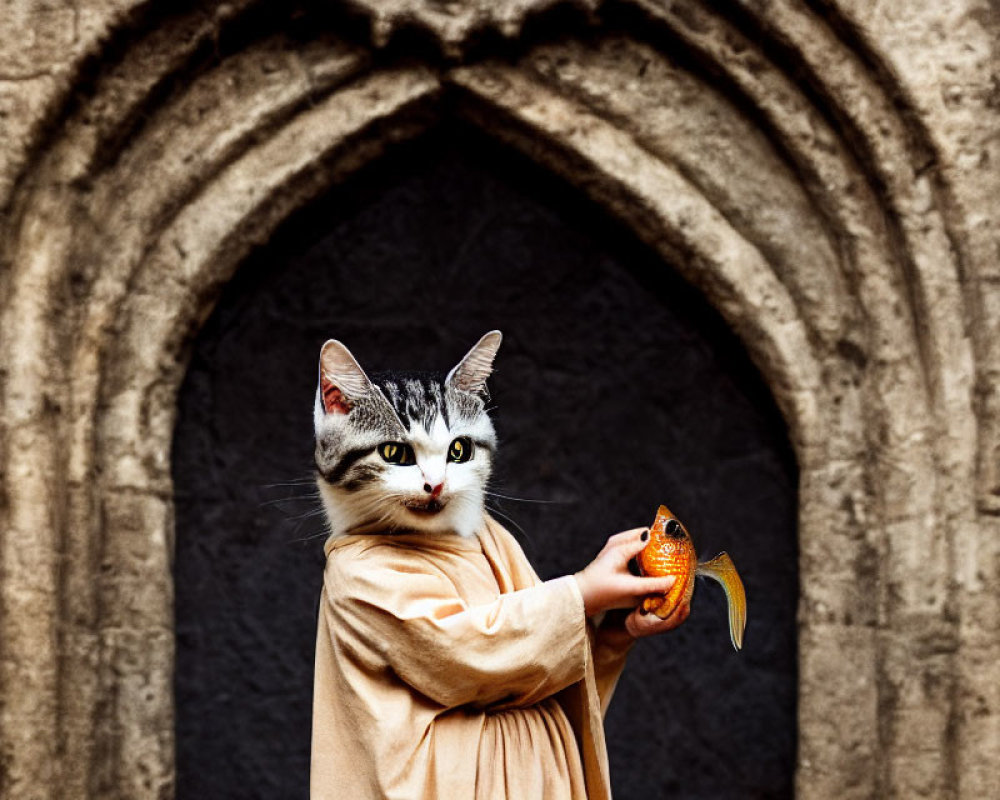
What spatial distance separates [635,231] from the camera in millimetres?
3395

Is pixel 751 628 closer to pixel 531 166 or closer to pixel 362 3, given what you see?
pixel 531 166

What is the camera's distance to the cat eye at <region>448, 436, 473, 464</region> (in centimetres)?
205

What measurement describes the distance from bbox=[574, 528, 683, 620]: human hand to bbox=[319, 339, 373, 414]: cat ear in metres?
0.43

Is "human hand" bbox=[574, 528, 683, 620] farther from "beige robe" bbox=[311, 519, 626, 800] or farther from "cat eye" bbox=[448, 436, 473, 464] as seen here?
"cat eye" bbox=[448, 436, 473, 464]

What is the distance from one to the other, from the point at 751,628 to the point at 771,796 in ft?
1.40

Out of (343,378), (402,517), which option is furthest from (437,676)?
(343,378)

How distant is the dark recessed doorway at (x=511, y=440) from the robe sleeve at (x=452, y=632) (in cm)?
141

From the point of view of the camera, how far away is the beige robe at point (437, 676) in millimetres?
1912

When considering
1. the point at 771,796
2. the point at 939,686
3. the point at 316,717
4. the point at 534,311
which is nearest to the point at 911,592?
the point at 939,686

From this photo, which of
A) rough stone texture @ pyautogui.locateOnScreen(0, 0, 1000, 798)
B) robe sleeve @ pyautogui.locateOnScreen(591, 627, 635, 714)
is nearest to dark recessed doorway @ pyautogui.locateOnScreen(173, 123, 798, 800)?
rough stone texture @ pyautogui.locateOnScreen(0, 0, 1000, 798)

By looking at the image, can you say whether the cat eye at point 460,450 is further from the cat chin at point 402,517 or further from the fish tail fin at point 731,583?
the fish tail fin at point 731,583

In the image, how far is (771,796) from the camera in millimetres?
3383

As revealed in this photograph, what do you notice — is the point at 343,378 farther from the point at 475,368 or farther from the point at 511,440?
the point at 511,440

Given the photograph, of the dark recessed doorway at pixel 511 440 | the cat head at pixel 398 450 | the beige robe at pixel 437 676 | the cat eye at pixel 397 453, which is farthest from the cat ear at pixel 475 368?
the dark recessed doorway at pixel 511 440
